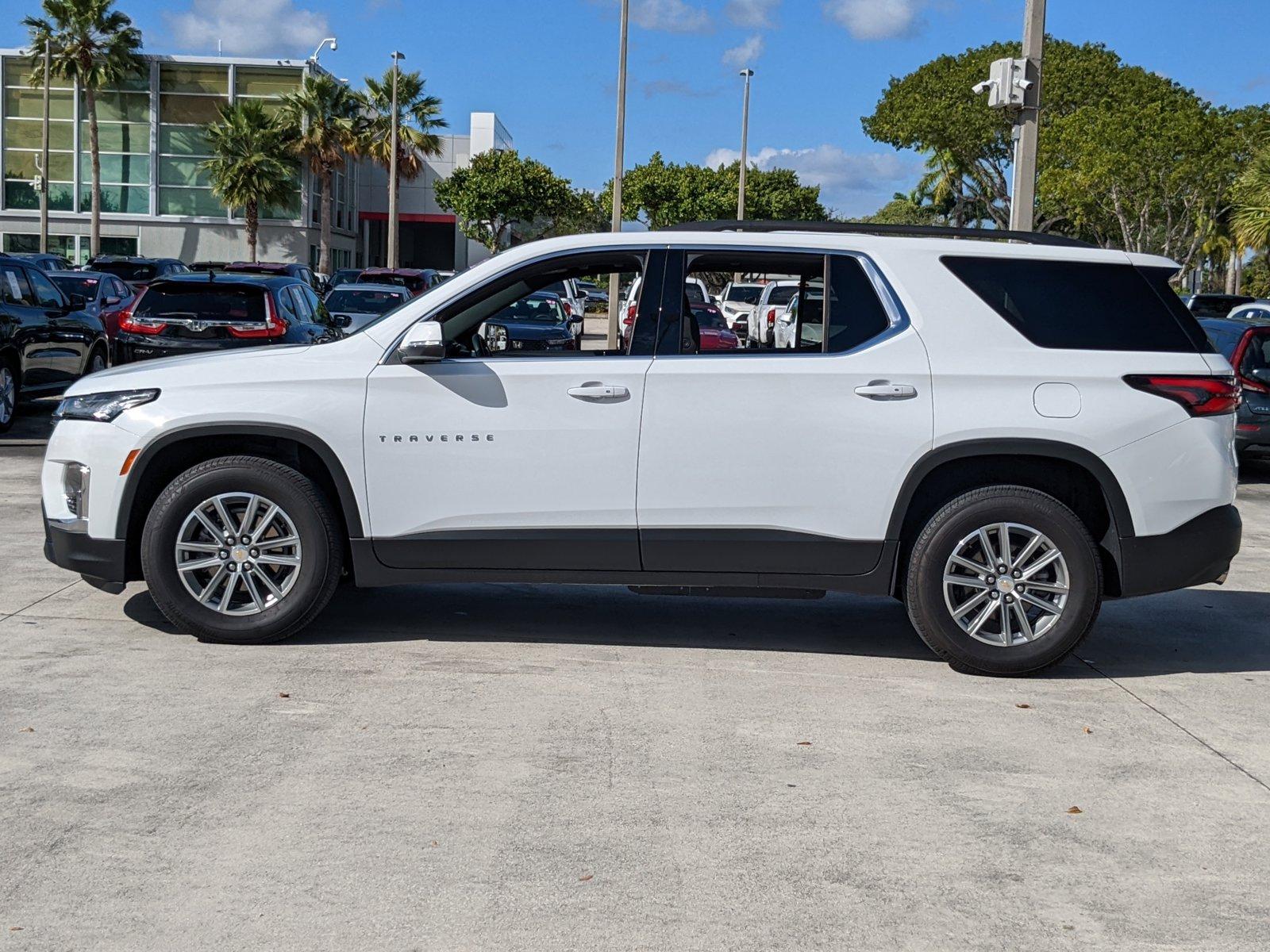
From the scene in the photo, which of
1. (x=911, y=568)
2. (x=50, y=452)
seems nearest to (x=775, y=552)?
(x=911, y=568)

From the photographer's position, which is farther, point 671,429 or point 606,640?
point 606,640

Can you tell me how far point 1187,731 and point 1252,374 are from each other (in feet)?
31.4

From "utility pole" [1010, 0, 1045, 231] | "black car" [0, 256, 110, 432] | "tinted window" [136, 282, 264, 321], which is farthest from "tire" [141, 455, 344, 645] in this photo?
"utility pole" [1010, 0, 1045, 231]

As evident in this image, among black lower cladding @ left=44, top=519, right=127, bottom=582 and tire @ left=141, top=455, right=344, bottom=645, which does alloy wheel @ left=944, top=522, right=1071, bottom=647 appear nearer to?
tire @ left=141, top=455, right=344, bottom=645

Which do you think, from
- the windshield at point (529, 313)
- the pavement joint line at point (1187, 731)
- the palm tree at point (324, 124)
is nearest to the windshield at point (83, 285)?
the windshield at point (529, 313)

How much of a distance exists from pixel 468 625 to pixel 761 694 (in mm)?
1734

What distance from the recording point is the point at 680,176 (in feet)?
284

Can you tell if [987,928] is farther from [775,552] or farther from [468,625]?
[468,625]

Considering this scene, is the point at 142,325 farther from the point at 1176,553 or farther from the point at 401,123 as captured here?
the point at 401,123

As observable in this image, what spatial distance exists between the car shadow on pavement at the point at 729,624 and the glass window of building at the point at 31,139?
2211 inches

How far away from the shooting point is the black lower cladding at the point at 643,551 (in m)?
6.25

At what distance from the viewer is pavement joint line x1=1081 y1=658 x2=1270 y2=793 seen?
513 centimetres

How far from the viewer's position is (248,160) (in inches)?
2196

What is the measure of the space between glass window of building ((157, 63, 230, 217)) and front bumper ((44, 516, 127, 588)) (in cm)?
5442
